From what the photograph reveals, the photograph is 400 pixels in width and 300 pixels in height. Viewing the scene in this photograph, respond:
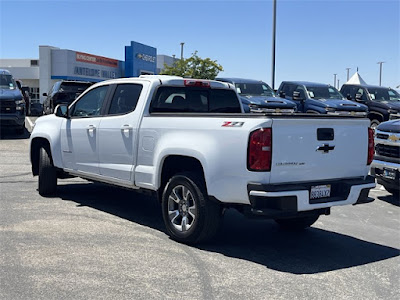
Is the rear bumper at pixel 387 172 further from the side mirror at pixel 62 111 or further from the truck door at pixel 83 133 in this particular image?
the side mirror at pixel 62 111

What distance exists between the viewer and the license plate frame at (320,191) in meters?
4.99

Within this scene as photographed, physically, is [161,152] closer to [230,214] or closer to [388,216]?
[230,214]

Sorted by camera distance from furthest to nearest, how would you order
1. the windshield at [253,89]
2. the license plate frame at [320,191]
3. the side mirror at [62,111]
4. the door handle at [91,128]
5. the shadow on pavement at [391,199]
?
1. the windshield at [253,89]
2. the shadow on pavement at [391,199]
3. the side mirror at [62,111]
4. the door handle at [91,128]
5. the license plate frame at [320,191]

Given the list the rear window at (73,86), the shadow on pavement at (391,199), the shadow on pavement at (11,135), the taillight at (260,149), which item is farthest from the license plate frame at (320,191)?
the rear window at (73,86)

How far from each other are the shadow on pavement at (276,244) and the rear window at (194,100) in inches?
61.1

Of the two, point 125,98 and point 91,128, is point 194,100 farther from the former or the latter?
point 91,128

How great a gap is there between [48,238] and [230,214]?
9.21ft

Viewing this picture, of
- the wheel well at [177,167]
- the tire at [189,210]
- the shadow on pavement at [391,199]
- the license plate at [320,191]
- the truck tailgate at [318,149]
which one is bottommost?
the shadow on pavement at [391,199]

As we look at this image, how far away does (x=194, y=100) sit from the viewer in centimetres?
658

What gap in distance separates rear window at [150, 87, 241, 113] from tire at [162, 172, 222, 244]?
1.16 meters

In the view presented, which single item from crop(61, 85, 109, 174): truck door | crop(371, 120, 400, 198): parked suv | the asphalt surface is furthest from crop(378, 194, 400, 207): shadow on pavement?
crop(61, 85, 109, 174): truck door

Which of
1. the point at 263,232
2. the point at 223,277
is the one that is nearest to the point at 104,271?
the point at 223,277

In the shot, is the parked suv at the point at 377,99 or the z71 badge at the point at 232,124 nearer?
the z71 badge at the point at 232,124

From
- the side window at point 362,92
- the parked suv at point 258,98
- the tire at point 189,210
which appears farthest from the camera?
the side window at point 362,92
